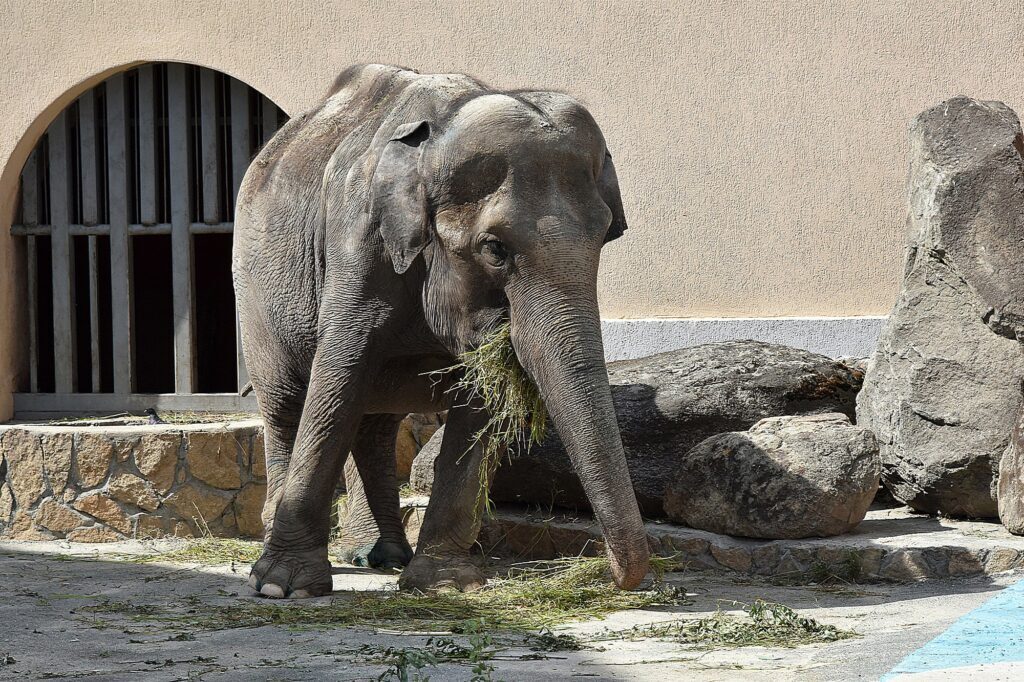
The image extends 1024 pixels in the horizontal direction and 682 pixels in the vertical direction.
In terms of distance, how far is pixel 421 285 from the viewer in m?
5.99

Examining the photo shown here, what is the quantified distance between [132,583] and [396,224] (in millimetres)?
2310

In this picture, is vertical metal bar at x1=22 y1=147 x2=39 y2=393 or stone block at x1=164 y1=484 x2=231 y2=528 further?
vertical metal bar at x1=22 y1=147 x2=39 y2=393

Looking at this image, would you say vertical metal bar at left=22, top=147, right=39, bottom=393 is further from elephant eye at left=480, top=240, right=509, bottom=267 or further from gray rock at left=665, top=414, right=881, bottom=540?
elephant eye at left=480, top=240, right=509, bottom=267

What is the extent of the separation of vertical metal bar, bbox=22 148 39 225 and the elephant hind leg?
409 centimetres

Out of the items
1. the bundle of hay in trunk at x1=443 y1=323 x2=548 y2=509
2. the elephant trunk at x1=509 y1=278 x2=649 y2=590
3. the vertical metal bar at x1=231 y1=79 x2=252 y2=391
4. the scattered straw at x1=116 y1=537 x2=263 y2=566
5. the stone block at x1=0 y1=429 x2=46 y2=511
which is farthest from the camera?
the vertical metal bar at x1=231 y1=79 x2=252 y2=391

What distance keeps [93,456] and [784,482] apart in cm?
403

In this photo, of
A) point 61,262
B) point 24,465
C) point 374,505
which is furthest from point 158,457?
point 61,262

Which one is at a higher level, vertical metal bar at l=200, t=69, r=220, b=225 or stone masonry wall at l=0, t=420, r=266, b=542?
vertical metal bar at l=200, t=69, r=220, b=225

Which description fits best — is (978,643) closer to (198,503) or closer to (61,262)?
(198,503)

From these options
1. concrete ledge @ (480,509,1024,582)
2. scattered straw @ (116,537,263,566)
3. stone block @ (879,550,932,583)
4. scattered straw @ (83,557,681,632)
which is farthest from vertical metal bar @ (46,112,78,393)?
stone block @ (879,550,932,583)

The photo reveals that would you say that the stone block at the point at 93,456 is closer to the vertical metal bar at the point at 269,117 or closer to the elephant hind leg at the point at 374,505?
the elephant hind leg at the point at 374,505

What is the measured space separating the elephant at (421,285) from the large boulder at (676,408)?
860mm

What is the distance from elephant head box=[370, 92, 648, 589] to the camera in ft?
17.4

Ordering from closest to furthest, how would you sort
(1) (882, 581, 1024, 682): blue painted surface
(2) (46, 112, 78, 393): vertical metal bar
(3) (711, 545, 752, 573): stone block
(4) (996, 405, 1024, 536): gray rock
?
(1) (882, 581, 1024, 682): blue painted surface, (4) (996, 405, 1024, 536): gray rock, (3) (711, 545, 752, 573): stone block, (2) (46, 112, 78, 393): vertical metal bar
